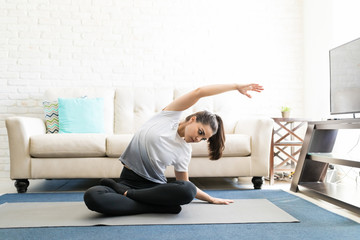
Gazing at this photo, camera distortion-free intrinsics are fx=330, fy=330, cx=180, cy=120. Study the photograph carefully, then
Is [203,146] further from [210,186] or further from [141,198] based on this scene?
[141,198]

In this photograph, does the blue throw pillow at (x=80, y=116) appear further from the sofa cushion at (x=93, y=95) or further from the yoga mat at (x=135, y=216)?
the yoga mat at (x=135, y=216)

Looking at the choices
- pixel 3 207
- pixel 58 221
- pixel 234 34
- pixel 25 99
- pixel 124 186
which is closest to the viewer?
pixel 58 221

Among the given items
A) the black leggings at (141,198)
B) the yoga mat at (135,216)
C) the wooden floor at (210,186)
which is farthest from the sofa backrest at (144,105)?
the black leggings at (141,198)

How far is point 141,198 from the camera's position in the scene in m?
1.70

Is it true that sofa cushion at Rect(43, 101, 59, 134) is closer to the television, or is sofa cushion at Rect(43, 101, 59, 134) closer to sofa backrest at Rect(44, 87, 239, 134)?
sofa backrest at Rect(44, 87, 239, 134)

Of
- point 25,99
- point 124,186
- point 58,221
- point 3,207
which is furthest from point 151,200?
point 25,99

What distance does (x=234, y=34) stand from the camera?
3.82m

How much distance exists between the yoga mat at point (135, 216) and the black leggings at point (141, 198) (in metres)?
0.04

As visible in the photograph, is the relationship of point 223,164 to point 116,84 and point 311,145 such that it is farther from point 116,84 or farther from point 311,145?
point 116,84

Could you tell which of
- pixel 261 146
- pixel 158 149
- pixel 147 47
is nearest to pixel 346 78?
pixel 261 146

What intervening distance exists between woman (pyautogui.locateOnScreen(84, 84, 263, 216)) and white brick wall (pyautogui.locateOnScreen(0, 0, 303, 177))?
1.97 meters

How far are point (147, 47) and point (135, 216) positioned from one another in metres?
2.39

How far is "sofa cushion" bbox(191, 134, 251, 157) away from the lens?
2.63m

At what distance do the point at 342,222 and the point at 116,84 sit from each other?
2.67 m
